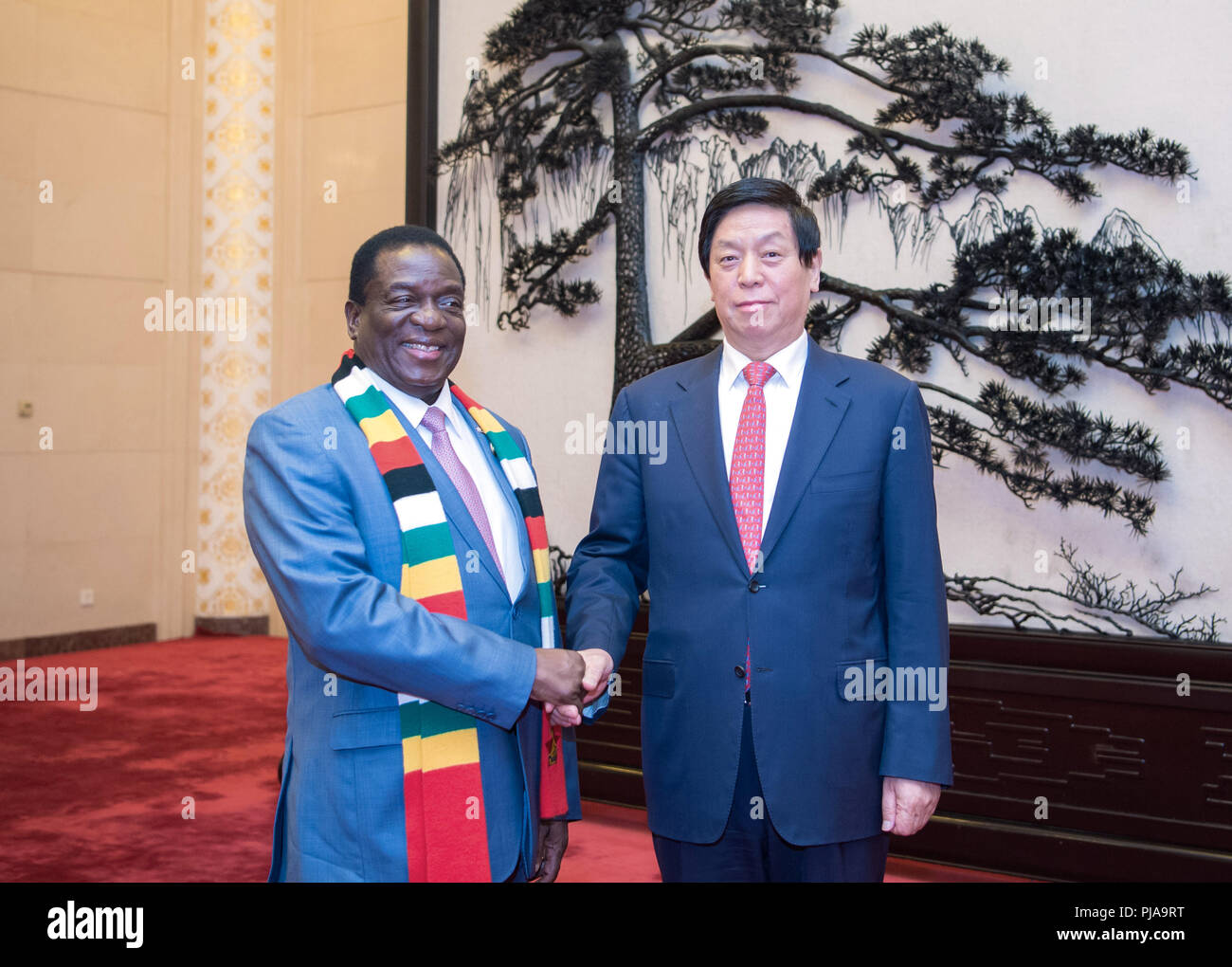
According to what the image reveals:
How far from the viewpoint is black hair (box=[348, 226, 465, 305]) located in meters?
1.70

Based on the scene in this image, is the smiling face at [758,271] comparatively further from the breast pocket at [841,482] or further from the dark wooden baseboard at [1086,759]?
the dark wooden baseboard at [1086,759]

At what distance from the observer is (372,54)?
A: 645 cm

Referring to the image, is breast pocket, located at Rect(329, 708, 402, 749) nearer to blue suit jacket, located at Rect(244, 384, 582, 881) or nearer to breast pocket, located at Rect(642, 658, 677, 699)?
blue suit jacket, located at Rect(244, 384, 582, 881)

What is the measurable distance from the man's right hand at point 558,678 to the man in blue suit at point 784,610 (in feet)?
0.16

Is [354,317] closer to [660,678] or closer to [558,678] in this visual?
[558,678]

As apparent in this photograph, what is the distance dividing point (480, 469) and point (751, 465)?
0.44m

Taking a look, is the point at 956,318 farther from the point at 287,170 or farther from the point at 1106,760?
the point at 287,170

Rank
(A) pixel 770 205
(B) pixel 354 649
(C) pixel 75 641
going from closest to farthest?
(B) pixel 354 649, (A) pixel 770 205, (C) pixel 75 641

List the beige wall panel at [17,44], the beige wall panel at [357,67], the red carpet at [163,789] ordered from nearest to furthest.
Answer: the red carpet at [163,789], the beige wall panel at [17,44], the beige wall panel at [357,67]

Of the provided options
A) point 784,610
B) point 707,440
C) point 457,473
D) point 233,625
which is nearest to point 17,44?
point 233,625

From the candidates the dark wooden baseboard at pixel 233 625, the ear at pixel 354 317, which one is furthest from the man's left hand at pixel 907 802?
the dark wooden baseboard at pixel 233 625

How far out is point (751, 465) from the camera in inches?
71.2

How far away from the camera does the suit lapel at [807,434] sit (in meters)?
1.74

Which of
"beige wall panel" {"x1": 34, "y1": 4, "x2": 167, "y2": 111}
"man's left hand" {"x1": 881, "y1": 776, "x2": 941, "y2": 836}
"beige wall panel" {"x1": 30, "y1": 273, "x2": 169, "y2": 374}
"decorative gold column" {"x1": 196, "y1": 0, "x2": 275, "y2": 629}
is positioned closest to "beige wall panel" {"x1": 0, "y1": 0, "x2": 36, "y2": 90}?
"beige wall panel" {"x1": 34, "y1": 4, "x2": 167, "y2": 111}
